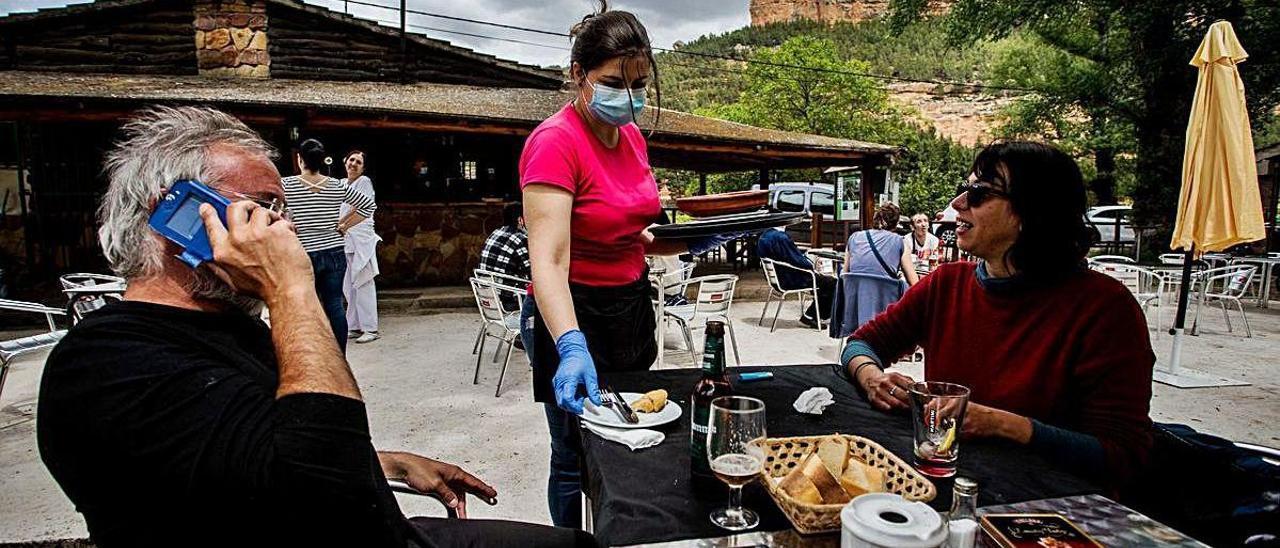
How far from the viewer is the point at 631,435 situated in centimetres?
140

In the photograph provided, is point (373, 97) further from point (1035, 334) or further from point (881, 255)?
point (1035, 334)

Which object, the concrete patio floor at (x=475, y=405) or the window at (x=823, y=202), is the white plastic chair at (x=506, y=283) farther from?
the window at (x=823, y=202)

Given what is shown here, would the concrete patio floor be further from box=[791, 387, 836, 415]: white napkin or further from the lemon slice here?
the lemon slice

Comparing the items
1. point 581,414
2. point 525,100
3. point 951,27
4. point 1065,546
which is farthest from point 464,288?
point 951,27

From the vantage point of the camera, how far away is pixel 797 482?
1075 mm

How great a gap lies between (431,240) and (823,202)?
13.6 m

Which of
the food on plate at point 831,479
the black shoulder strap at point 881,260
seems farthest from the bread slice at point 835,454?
the black shoulder strap at point 881,260

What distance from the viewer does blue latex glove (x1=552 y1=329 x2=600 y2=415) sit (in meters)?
1.51

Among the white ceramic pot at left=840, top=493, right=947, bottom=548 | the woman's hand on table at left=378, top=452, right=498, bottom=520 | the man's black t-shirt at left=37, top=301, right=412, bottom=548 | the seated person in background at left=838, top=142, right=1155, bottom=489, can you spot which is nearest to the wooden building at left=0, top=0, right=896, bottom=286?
the woman's hand on table at left=378, top=452, right=498, bottom=520

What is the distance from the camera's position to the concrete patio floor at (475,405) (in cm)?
293

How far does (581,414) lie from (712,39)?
9380cm

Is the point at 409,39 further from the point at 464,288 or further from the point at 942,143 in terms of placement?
the point at 942,143

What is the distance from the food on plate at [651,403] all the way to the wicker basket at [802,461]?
1.14 ft

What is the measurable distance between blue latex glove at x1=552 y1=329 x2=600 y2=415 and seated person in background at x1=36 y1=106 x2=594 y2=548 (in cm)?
54
